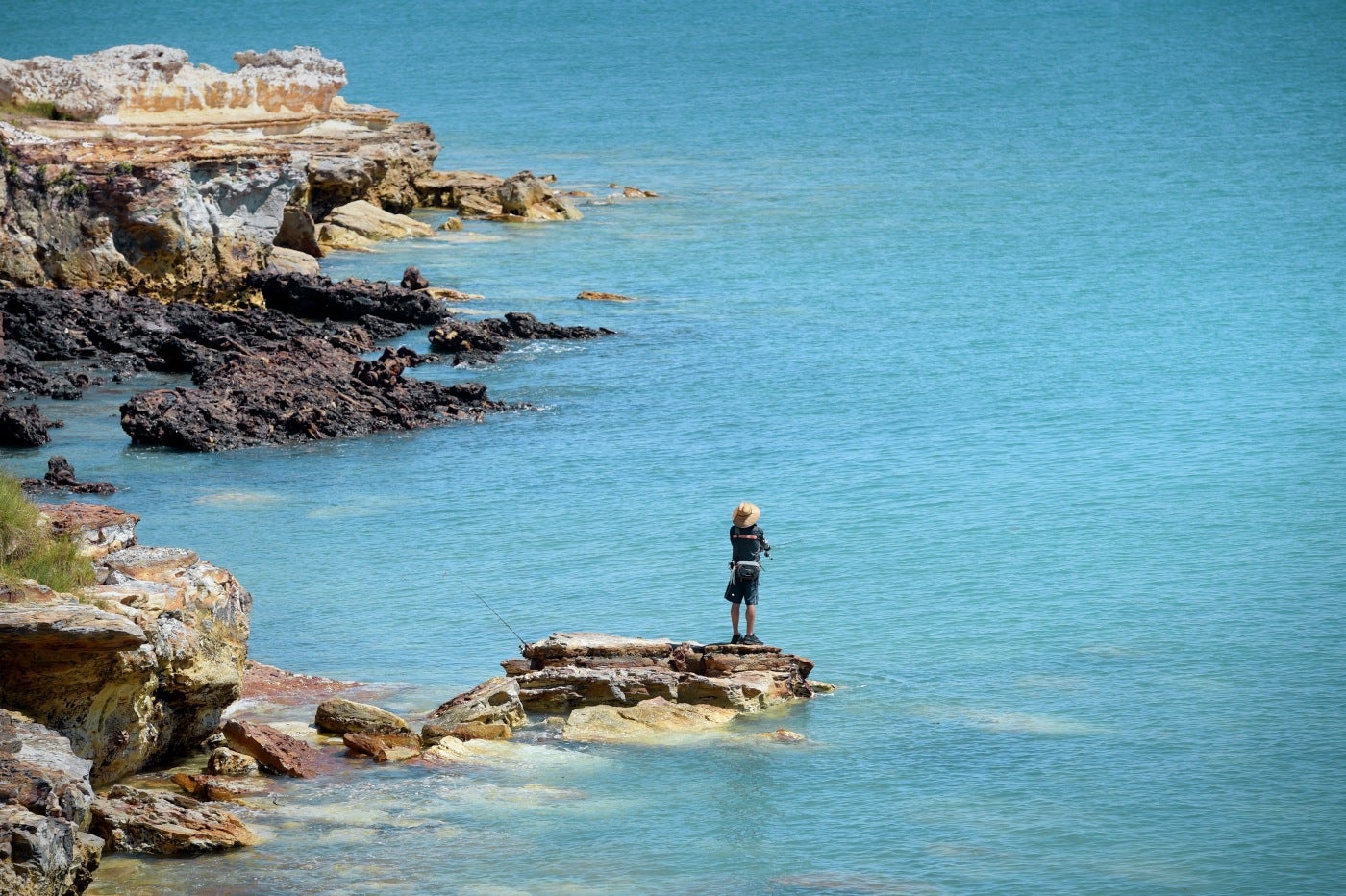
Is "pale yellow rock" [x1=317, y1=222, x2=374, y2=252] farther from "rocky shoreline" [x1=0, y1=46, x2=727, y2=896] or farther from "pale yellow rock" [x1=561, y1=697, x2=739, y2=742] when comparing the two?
"pale yellow rock" [x1=561, y1=697, x2=739, y2=742]

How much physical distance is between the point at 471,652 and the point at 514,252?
113 ft

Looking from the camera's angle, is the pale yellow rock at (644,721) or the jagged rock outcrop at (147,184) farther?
the jagged rock outcrop at (147,184)

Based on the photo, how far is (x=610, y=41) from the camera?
163000 millimetres

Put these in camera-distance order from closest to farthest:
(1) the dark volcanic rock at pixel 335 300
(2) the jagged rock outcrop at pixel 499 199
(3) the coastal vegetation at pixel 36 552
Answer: (3) the coastal vegetation at pixel 36 552, (1) the dark volcanic rock at pixel 335 300, (2) the jagged rock outcrop at pixel 499 199

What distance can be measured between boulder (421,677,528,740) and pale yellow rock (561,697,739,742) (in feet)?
2.04

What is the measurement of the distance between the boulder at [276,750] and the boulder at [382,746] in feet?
1.11

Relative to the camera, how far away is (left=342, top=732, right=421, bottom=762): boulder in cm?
1869

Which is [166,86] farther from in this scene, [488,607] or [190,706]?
[190,706]

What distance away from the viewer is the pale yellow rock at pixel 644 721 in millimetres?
19781

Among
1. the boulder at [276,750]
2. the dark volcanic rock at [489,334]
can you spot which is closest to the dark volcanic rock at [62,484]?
the dark volcanic rock at [489,334]

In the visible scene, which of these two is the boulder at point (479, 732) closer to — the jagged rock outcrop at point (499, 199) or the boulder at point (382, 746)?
the boulder at point (382, 746)

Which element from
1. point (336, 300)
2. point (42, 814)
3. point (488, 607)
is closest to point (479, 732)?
point (42, 814)

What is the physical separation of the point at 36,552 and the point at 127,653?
2020 millimetres

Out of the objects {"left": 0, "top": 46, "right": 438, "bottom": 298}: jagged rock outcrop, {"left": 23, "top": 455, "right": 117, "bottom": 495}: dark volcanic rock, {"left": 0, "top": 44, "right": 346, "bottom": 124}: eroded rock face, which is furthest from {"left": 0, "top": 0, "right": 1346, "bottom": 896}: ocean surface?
{"left": 0, "top": 44, "right": 346, "bottom": 124}: eroded rock face
